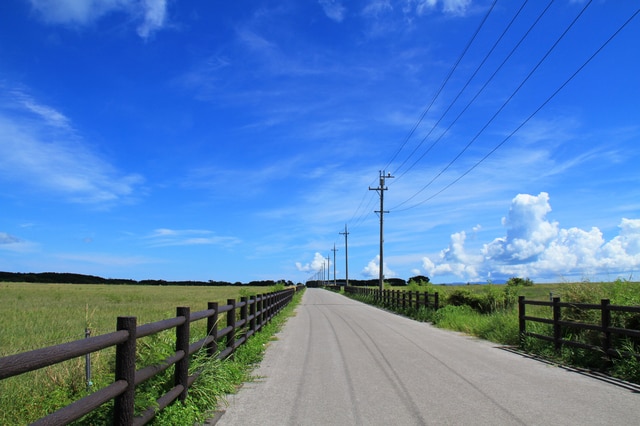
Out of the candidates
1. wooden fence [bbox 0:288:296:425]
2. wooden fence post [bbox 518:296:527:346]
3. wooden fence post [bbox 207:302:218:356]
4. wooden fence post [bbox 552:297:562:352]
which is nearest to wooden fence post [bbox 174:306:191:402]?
wooden fence [bbox 0:288:296:425]

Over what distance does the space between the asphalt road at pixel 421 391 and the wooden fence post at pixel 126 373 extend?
185cm

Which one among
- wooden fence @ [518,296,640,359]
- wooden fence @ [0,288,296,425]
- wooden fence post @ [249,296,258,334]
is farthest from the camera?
wooden fence post @ [249,296,258,334]

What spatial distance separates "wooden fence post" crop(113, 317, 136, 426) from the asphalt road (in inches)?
73.0

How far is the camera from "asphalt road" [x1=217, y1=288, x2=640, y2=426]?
6414 mm

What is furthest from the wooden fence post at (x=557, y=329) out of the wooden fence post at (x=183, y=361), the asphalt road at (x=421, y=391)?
the wooden fence post at (x=183, y=361)

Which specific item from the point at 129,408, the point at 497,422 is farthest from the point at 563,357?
the point at 129,408

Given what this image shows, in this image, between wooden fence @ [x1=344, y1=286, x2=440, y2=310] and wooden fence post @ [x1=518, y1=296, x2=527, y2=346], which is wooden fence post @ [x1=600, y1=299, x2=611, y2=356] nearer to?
wooden fence post @ [x1=518, y1=296, x2=527, y2=346]

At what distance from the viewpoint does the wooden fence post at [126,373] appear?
452cm

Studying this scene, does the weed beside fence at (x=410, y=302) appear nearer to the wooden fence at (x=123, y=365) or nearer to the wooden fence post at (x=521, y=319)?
the wooden fence post at (x=521, y=319)

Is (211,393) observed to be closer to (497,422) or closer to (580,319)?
(497,422)

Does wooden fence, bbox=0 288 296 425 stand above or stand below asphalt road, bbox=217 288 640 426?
above

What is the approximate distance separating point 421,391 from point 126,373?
4830 mm

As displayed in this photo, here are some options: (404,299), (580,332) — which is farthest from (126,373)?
(404,299)

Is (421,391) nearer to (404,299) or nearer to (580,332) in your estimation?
(580,332)
